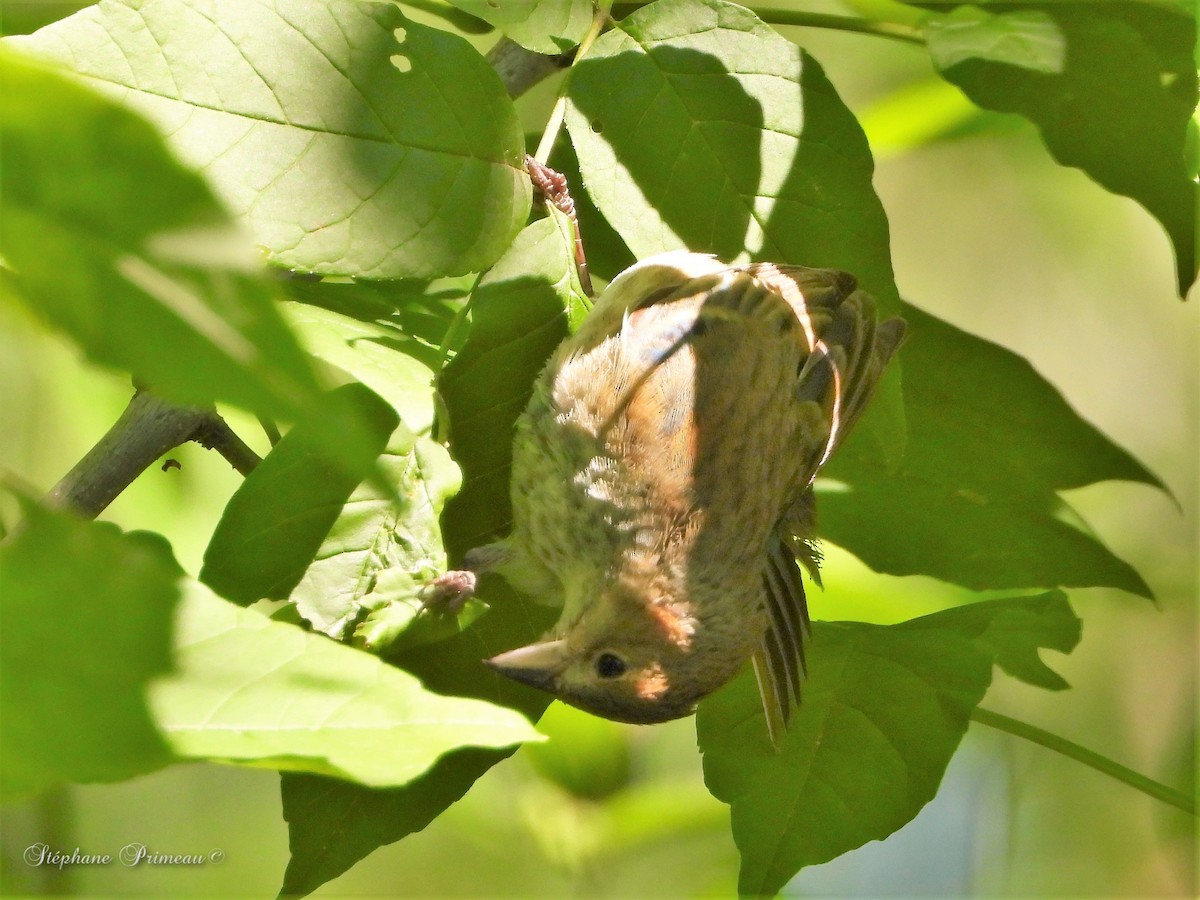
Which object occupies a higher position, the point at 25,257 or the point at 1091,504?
the point at 25,257

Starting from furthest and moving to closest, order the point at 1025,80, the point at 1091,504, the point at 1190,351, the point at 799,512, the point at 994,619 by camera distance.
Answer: the point at 1190,351 → the point at 1091,504 → the point at 799,512 → the point at 1025,80 → the point at 994,619

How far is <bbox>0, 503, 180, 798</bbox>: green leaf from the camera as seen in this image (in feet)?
3.16

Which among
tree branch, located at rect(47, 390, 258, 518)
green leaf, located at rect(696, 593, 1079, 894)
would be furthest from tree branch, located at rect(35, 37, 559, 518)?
green leaf, located at rect(696, 593, 1079, 894)

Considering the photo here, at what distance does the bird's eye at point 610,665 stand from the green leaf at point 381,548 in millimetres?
645

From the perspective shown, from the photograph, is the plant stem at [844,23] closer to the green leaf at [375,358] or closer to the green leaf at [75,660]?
the green leaf at [375,358]

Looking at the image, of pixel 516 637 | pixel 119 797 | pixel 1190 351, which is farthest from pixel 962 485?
pixel 1190 351

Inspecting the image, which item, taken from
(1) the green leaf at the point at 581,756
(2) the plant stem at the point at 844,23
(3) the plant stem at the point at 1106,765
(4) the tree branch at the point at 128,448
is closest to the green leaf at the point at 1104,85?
(2) the plant stem at the point at 844,23

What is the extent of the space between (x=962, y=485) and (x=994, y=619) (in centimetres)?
42

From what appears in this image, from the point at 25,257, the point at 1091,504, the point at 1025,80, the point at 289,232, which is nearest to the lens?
the point at 25,257

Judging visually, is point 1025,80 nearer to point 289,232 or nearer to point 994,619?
point 994,619

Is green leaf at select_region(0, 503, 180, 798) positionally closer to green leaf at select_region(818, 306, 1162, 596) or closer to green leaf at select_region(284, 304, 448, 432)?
green leaf at select_region(284, 304, 448, 432)

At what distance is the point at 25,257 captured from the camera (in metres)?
0.68

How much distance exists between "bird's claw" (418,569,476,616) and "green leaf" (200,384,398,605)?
0.61 ft

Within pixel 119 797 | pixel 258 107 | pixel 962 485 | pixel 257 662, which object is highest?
pixel 258 107
